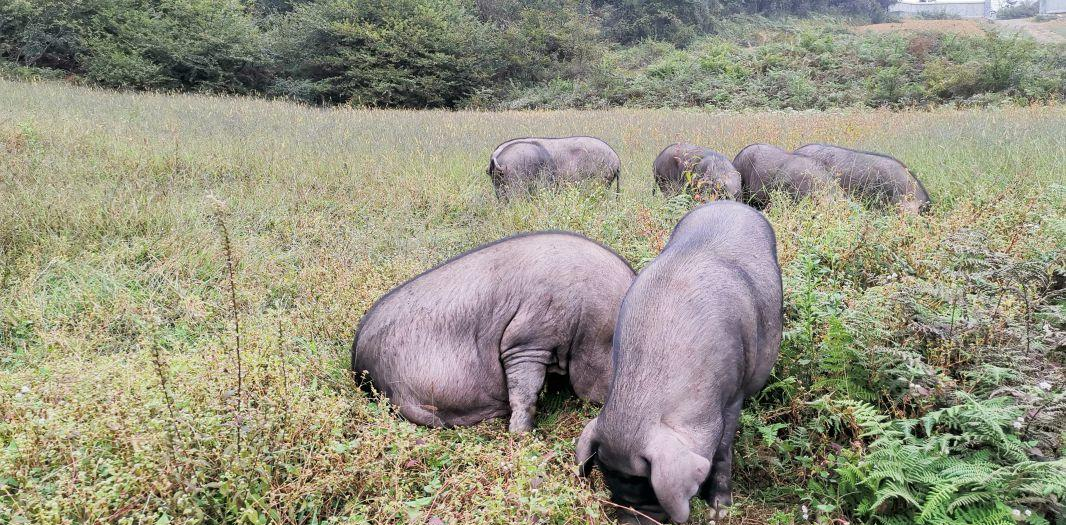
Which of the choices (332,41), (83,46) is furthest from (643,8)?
(83,46)

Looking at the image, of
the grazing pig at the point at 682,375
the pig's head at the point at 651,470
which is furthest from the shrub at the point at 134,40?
the pig's head at the point at 651,470

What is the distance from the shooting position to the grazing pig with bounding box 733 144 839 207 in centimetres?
705

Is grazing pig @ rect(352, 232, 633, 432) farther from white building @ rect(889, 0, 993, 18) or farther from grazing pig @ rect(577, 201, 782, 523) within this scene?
white building @ rect(889, 0, 993, 18)

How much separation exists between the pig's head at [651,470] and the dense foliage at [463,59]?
19.1 m

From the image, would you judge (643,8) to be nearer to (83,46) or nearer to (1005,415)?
(83,46)

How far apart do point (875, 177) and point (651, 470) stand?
19.0ft

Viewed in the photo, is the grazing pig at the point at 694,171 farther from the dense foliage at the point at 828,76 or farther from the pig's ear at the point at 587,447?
the dense foliage at the point at 828,76

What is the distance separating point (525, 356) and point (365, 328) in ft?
3.17

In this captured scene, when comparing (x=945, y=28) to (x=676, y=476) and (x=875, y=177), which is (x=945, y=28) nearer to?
(x=875, y=177)

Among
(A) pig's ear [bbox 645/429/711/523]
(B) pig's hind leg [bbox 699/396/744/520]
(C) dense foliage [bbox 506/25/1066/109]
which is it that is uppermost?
(C) dense foliage [bbox 506/25/1066/109]

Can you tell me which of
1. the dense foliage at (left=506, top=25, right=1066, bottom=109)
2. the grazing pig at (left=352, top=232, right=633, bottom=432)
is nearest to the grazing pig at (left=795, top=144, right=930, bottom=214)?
the grazing pig at (left=352, top=232, right=633, bottom=432)

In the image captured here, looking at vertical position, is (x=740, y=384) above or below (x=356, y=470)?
above

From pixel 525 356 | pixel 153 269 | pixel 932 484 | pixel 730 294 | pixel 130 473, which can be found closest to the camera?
pixel 130 473

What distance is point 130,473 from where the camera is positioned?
2.41 metres
